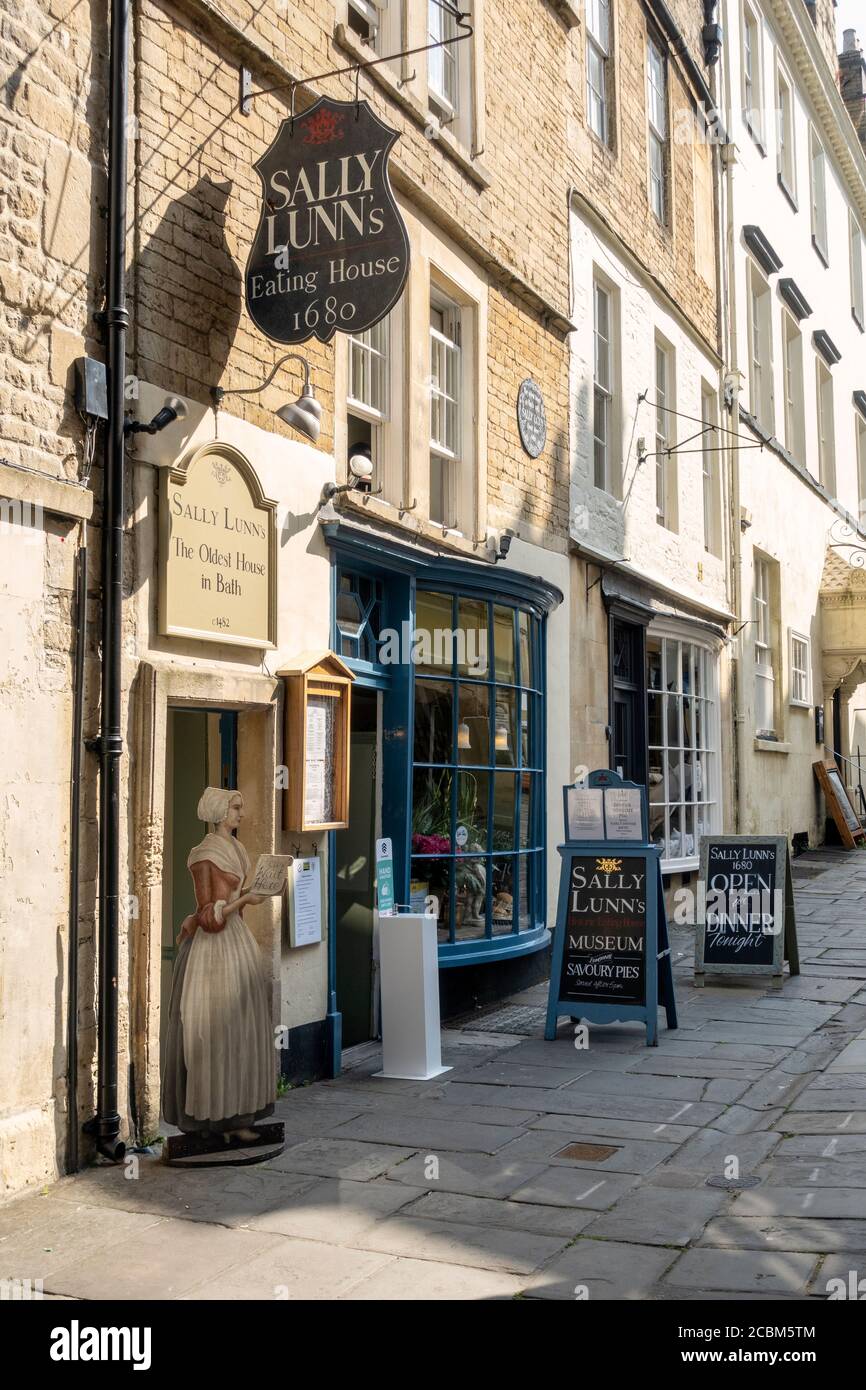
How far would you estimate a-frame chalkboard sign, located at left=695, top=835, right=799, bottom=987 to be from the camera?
1032cm

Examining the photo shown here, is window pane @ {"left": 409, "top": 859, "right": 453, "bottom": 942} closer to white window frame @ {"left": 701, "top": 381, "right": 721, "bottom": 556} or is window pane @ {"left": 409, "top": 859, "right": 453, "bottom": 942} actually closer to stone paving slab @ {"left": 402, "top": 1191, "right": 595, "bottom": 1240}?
stone paving slab @ {"left": 402, "top": 1191, "right": 595, "bottom": 1240}

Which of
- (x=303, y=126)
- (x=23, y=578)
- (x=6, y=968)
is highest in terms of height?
(x=303, y=126)

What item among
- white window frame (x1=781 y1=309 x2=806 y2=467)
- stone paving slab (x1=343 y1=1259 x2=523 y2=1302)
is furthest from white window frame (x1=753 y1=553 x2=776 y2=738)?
stone paving slab (x1=343 y1=1259 x2=523 y2=1302)

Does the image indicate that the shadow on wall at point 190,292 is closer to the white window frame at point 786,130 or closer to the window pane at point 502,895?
the window pane at point 502,895

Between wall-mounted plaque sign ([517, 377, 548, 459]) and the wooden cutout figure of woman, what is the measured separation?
222 inches

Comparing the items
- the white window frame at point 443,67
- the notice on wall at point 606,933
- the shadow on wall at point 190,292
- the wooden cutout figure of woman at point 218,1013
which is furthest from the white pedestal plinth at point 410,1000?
the white window frame at point 443,67

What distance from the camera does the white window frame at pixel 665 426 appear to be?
48.5 ft

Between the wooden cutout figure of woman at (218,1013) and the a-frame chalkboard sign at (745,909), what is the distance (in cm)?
530

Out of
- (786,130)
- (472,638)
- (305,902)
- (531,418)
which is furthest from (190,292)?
(786,130)

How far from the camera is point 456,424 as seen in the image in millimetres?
9930

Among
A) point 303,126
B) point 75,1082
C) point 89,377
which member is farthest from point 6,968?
point 303,126
